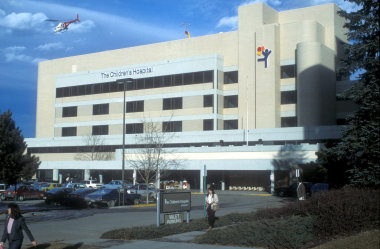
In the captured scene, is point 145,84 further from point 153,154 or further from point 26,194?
point 26,194

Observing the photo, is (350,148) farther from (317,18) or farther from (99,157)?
(99,157)

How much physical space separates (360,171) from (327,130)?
3938cm

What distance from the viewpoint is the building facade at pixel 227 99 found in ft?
182

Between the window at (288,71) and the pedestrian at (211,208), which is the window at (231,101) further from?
the pedestrian at (211,208)

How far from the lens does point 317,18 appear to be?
6128cm

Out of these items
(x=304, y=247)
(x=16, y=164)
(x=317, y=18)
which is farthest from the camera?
(x=317, y=18)

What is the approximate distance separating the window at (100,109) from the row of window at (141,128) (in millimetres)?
2169

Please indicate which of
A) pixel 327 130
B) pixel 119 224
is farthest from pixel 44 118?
pixel 119 224

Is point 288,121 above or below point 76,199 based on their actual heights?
above

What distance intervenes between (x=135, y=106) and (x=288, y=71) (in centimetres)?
2292

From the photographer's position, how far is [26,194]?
41.2 metres

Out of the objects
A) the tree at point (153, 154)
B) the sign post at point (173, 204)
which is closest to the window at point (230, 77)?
the tree at point (153, 154)

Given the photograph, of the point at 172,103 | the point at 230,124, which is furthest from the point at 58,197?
the point at 230,124

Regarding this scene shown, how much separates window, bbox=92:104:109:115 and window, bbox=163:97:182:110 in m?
10.7
